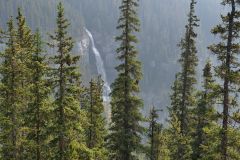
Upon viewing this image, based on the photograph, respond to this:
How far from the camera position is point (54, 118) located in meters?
24.6

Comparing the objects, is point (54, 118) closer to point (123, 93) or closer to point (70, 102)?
point (70, 102)

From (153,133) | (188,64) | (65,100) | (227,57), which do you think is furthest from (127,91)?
(227,57)

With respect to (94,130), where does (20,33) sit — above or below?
above

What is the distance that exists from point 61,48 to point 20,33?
11463 millimetres

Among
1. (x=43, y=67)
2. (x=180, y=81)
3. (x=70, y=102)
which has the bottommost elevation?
(x=70, y=102)

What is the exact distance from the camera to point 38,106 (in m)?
25.2

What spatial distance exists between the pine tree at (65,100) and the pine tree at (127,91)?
9.12 metres

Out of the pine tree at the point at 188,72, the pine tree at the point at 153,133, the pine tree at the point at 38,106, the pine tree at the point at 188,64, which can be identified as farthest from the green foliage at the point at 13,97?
the pine tree at the point at 188,64

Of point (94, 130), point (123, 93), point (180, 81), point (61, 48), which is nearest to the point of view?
point (61, 48)

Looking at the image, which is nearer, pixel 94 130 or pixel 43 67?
pixel 43 67

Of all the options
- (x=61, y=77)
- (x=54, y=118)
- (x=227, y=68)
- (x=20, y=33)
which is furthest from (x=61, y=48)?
(x=20, y=33)

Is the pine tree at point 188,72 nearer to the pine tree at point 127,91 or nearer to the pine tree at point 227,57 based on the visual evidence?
the pine tree at point 127,91

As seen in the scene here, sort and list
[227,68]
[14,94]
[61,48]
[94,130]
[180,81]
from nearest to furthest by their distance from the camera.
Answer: [227,68] → [61,48] → [14,94] → [94,130] → [180,81]

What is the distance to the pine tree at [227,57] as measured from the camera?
2061cm
